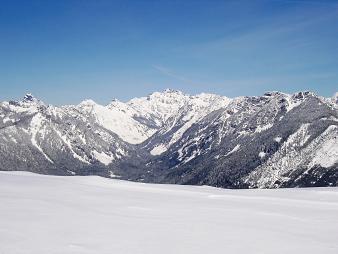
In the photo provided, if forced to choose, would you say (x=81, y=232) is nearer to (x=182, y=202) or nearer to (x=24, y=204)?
(x=24, y=204)

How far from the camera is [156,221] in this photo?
102 feet

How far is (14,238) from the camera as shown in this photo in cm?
2383

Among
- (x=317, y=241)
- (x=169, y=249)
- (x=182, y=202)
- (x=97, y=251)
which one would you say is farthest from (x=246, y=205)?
(x=97, y=251)

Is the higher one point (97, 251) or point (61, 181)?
point (61, 181)

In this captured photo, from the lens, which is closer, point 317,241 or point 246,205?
point 317,241

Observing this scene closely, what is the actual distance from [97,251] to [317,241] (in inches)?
507

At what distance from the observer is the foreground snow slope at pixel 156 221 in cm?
2461

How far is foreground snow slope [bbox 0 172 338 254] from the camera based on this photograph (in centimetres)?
2461

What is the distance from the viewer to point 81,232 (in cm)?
2644

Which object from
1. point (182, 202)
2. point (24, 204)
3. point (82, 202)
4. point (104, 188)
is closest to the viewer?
point (24, 204)

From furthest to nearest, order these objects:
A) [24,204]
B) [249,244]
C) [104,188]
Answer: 1. [104,188]
2. [24,204]
3. [249,244]

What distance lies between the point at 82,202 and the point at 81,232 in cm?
1054

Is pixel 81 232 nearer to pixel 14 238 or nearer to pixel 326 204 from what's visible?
pixel 14 238

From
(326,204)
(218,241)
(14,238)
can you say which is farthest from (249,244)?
(326,204)
